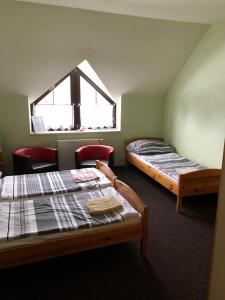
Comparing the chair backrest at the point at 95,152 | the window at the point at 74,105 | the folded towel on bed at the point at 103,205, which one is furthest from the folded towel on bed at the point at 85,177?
the window at the point at 74,105

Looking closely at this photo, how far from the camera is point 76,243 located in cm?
198

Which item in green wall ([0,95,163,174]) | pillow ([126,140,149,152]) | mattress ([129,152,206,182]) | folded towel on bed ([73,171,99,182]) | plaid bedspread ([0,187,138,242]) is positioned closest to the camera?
plaid bedspread ([0,187,138,242])

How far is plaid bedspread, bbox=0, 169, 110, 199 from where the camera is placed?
8.67 feet

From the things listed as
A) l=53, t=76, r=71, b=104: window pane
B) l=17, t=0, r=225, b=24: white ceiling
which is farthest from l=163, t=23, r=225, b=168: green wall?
l=53, t=76, r=71, b=104: window pane

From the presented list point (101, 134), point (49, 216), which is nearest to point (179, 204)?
point (49, 216)

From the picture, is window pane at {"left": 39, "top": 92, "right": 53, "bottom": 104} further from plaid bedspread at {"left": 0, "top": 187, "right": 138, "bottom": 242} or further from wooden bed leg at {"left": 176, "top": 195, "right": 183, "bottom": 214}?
wooden bed leg at {"left": 176, "top": 195, "right": 183, "bottom": 214}

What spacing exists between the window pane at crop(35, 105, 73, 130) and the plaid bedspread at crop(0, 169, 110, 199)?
1.71 meters

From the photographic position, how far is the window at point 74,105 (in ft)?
15.2

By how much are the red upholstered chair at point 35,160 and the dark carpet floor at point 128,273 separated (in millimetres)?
1945

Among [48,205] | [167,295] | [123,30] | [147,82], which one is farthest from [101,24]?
[167,295]

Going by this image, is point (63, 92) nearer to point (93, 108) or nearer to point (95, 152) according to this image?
point (93, 108)

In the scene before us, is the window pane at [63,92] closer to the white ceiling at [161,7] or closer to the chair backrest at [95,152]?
the chair backrest at [95,152]

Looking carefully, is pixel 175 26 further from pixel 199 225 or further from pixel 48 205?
pixel 48 205

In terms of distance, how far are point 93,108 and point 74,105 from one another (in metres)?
0.42
